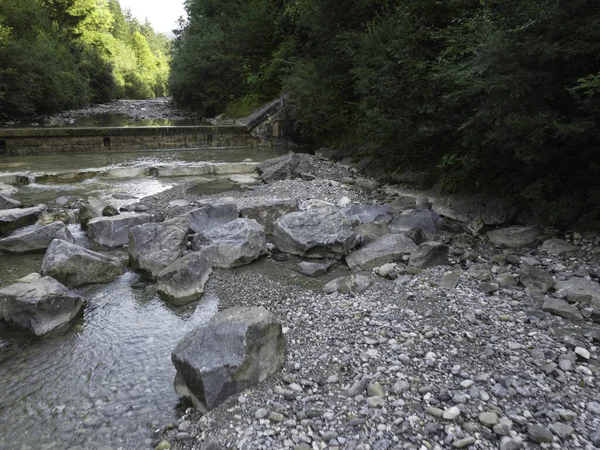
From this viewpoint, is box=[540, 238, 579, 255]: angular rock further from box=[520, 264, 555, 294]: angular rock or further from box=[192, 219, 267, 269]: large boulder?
box=[192, 219, 267, 269]: large boulder

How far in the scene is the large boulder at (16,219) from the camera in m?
7.43

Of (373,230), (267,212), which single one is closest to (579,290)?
(373,230)

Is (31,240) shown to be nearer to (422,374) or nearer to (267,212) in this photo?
(267,212)

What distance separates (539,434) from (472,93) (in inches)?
Answer: 209

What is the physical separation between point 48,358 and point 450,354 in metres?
3.90

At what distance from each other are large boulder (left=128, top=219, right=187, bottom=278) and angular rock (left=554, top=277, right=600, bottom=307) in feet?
16.8

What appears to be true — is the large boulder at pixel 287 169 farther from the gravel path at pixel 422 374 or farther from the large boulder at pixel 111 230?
the gravel path at pixel 422 374

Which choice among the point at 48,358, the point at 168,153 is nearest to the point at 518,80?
the point at 48,358

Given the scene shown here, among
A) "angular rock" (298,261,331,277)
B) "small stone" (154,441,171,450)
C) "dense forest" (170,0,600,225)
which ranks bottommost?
"small stone" (154,441,171,450)

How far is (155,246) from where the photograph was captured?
6152 millimetres

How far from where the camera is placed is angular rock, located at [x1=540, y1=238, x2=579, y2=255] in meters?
5.63

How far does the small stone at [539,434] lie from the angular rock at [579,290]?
2.28 metres

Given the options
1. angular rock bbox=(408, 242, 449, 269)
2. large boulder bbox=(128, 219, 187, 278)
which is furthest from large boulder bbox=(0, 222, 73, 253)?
angular rock bbox=(408, 242, 449, 269)

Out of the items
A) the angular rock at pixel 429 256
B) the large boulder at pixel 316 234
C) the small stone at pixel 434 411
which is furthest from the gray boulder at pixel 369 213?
the small stone at pixel 434 411
